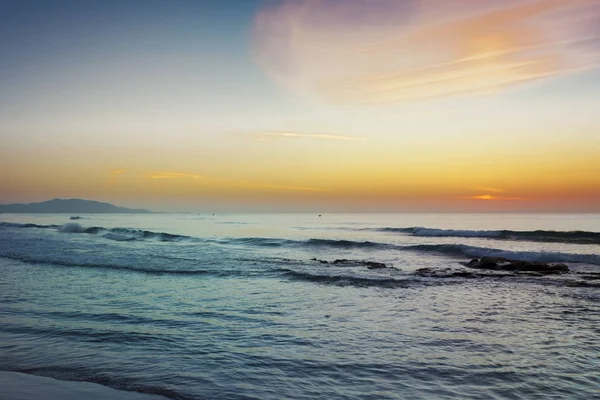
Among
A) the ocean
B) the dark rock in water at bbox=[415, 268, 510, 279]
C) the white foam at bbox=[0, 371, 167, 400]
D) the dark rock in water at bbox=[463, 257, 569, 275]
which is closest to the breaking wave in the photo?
the dark rock in water at bbox=[463, 257, 569, 275]

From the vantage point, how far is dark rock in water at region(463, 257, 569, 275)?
22766 mm

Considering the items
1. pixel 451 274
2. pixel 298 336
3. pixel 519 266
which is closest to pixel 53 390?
pixel 298 336

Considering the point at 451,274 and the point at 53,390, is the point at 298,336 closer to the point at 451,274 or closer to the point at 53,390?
the point at 53,390

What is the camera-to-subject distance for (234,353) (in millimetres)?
8672

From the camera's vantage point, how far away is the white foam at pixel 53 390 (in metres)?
6.46

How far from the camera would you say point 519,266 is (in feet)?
78.7

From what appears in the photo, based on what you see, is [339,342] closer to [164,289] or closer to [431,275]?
[164,289]

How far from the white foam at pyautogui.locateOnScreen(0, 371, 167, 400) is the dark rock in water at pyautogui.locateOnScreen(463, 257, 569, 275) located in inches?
847

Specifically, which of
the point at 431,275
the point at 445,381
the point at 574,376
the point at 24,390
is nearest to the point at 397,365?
the point at 445,381

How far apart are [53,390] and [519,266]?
23.3 meters

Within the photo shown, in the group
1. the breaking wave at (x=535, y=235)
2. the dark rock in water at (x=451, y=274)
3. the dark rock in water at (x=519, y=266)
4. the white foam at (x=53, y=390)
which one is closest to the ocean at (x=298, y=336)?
the white foam at (x=53, y=390)

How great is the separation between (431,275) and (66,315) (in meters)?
15.6

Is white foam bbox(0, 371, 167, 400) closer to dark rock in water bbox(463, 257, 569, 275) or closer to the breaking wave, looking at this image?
dark rock in water bbox(463, 257, 569, 275)

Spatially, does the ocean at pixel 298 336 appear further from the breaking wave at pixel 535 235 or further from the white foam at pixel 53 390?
the breaking wave at pixel 535 235
